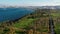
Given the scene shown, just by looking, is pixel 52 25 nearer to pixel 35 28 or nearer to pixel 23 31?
pixel 35 28

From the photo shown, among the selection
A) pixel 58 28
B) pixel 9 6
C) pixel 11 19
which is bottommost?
pixel 58 28

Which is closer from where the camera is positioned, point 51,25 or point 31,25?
point 31,25

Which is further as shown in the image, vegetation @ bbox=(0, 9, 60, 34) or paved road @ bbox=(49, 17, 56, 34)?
paved road @ bbox=(49, 17, 56, 34)

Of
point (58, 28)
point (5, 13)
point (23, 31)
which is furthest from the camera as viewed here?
point (5, 13)

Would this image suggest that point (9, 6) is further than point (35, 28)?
Yes

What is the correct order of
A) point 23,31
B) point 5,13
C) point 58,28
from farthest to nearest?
1. point 5,13
2. point 58,28
3. point 23,31

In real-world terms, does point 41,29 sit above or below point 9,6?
below

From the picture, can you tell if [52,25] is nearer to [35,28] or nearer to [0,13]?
[35,28]

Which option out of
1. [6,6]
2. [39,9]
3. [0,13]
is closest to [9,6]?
[6,6]

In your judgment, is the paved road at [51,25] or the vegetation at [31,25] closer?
the vegetation at [31,25]
